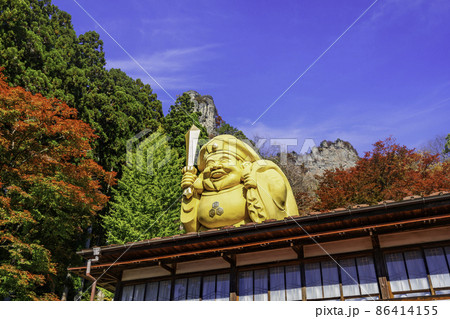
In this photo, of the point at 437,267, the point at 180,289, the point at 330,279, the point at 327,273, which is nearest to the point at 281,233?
the point at 327,273

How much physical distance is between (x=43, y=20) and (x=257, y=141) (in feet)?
78.1

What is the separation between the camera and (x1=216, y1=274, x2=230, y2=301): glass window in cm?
995

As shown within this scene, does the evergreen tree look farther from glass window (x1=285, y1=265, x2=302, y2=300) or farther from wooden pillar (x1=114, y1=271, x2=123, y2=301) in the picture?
glass window (x1=285, y1=265, x2=302, y2=300)

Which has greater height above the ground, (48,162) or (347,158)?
(347,158)

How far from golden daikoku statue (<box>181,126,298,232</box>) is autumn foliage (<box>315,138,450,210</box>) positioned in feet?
38.5

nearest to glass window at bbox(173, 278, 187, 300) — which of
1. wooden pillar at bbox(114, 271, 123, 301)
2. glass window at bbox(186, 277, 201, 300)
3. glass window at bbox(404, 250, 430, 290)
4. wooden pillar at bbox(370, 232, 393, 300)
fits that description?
glass window at bbox(186, 277, 201, 300)

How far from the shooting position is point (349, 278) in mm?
8898

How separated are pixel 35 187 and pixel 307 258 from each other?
1283cm

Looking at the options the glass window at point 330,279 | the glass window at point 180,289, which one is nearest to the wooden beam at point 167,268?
the glass window at point 180,289

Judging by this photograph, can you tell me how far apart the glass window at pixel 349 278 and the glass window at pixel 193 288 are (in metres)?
3.85

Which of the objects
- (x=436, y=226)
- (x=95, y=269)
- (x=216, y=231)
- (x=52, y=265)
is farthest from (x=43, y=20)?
(x=436, y=226)

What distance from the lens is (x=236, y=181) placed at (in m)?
14.7

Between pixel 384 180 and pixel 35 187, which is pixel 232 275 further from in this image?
pixel 384 180
